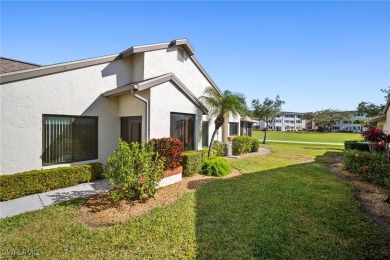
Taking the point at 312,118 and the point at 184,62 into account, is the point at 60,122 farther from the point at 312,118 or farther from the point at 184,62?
the point at 312,118

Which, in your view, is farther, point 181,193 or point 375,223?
point 181,193

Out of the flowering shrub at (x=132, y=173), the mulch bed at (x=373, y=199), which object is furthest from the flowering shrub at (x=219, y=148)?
the flowering shrub at (x=132, y=173)

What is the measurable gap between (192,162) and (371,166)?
9.59 meters

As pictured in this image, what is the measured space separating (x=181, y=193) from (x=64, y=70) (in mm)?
8115

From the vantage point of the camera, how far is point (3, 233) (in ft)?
16.6

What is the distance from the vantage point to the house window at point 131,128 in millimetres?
10794

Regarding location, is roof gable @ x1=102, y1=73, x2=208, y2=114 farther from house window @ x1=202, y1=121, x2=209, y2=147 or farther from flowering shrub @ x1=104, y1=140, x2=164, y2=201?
house window @ x1=202, y1=121, x2=209, y2=147

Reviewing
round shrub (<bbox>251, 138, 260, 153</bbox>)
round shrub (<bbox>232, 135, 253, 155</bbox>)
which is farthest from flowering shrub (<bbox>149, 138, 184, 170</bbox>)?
round shrub (<bbox>251, 138, 260, 153</bbox>)

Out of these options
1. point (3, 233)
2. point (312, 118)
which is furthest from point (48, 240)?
point (312, 118)

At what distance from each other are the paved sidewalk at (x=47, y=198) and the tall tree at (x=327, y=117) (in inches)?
4037

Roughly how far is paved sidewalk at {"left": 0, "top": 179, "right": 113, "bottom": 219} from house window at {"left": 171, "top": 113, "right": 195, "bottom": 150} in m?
4.68

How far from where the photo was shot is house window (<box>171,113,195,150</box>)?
37.6ft

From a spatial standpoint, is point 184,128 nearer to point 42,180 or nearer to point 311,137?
point 42,180

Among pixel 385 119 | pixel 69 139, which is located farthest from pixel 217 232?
pixel 385 119
